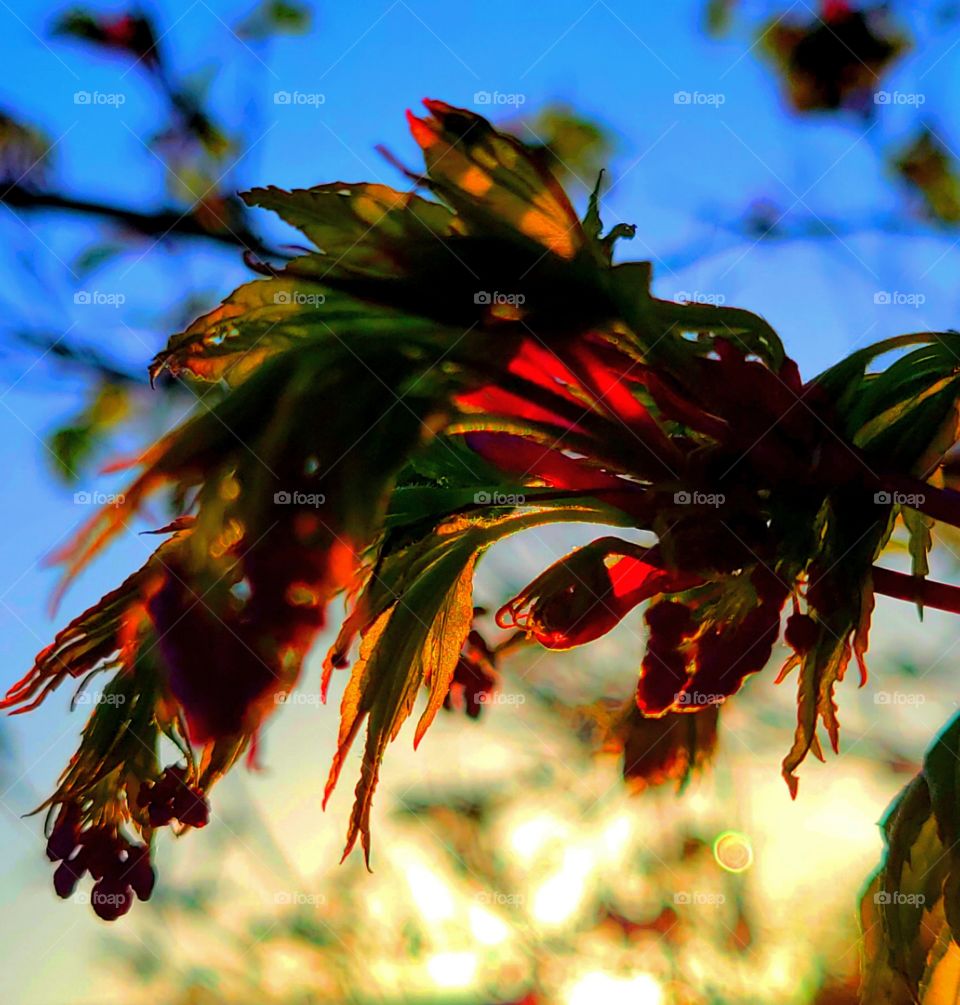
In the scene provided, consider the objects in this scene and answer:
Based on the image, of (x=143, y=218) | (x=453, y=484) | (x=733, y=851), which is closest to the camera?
(x=453, y=484)

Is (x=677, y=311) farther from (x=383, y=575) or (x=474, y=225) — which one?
(x=383, y=575)

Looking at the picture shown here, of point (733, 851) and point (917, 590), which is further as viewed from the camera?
point (733, 851)

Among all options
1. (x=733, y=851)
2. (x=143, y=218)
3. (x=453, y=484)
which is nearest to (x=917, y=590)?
(x=453, y=484)

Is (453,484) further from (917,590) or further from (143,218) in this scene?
(143,218)

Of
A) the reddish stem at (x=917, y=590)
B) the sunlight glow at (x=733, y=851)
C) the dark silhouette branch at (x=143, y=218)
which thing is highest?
the dark silhouette branch at (x=143, y=218)

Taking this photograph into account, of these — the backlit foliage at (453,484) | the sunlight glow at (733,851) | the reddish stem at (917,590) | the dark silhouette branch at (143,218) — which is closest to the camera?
the backlit foliage at (453,484)

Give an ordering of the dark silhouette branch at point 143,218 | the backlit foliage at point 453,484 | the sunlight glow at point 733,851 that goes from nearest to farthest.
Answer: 1. the backlit foliage at point 453,484
2. the dark silhouette branch at point 143,218
3. the sunlight glow at point 733,851

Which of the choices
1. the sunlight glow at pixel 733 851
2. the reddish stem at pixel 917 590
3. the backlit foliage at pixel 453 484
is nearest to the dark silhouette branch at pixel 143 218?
the backlit foliage at pixel 453 484

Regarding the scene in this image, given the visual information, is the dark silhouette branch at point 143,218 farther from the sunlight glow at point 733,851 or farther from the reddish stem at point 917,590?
the sunlight glow at point 733,851

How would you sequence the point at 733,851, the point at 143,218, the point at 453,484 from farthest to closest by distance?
the point at 733,851
the point at 143,218
the point at 453,484

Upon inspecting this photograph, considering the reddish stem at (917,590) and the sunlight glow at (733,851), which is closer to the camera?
the reddish stem at (917,590)

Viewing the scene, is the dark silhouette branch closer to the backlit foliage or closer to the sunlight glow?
the backlit foliage
